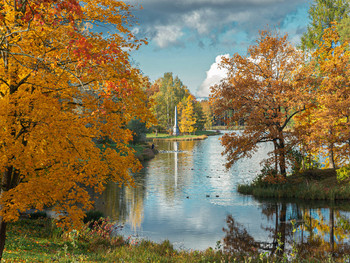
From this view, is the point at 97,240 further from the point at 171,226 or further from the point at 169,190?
the point at 169,190

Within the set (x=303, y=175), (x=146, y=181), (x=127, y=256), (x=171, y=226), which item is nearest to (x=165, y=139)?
(x=146, y=181)

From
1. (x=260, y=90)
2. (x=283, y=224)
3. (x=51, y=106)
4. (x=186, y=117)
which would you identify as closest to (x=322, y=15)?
(x=260, y=90)

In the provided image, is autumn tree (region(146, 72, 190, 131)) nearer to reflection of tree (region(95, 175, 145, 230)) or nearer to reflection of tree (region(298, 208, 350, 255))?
reflection of tree (region(95, 175, 145, 230))

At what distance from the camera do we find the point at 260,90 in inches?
918

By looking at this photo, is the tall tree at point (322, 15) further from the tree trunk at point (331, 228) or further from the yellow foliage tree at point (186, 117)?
the yellow foliage tree at point (186, 117)

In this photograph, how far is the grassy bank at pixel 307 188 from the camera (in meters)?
21.9

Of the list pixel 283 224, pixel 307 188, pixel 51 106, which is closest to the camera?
pixel 51 106

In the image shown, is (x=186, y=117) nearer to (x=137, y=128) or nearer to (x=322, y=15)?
(x=137, y=128)

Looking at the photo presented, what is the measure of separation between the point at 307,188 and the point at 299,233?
784 centimetres

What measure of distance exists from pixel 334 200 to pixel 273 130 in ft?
19.0

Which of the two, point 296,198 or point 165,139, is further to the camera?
point 165,139

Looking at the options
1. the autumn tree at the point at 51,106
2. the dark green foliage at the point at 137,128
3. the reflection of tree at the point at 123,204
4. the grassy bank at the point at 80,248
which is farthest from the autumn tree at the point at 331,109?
the dark green foliage at the point at 137,128

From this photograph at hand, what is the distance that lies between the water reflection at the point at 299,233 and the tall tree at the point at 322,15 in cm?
2644

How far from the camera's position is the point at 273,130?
74.7 feet
